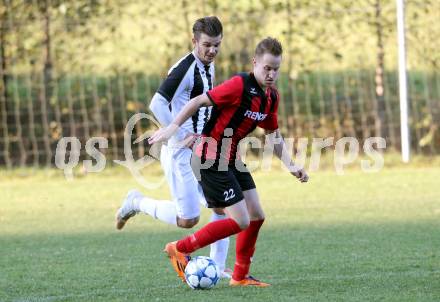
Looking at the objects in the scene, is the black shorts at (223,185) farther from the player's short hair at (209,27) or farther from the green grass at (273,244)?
the player's short hair at (209,27)

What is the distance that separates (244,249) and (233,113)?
871 mm

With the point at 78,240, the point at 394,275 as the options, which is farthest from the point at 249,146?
the point at 394,275

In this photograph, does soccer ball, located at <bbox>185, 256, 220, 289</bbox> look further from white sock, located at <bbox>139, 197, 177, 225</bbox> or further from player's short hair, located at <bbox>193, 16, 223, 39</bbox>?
player's short hair, located at <bbox>193, 16, 223, 39</bbox>

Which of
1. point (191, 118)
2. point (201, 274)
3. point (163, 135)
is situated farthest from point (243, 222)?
point (191, 118)

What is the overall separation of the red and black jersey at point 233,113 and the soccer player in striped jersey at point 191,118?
521 mm

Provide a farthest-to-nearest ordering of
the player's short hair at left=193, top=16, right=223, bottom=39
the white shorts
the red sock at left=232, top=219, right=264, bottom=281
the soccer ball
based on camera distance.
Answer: the white shorts < the player's short hair at left=193, top=16, right=223, bottom=39 < the red sock at left=232, top=219, right=264, bottom=281 < the soccer ball

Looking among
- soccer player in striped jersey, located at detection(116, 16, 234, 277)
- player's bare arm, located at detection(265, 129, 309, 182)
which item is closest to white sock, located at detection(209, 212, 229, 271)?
soccer player in striped jersey, located at detection(116, 16, 234, 277)

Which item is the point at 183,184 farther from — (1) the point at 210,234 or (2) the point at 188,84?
(1) the point at 210,234

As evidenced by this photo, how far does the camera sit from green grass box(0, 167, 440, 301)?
5.81 meters

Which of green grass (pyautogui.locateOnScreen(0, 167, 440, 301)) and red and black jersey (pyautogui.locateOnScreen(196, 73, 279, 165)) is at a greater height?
red and black jersey (pyautogui.locateOnScreen(196, 73, 279, 165))

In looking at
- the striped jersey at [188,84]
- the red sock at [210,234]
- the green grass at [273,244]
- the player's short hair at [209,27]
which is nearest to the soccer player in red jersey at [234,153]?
Result: the red sock at [210,234]

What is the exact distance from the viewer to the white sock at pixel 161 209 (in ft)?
23.6

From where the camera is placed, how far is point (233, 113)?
6.15 metres

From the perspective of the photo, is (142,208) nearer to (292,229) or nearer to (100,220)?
(292,229)
